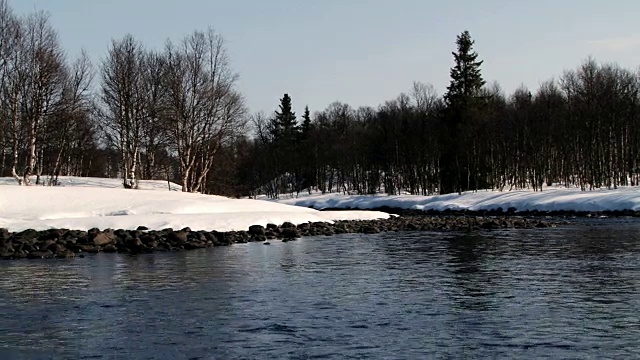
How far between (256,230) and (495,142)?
4363 cm

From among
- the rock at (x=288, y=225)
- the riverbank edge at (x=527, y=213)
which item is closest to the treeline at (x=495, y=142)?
the riverbank edge at (x=527, y=213)

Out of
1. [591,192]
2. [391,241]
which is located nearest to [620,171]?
[591,192]

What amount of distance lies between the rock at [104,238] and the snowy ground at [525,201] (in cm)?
3205

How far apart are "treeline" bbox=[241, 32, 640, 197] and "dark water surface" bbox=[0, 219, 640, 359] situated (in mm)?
41245

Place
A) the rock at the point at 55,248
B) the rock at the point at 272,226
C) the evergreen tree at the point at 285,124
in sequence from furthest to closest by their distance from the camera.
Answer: the evergreen tree at the point at 285,124 < the rock at the point at 272,226 < the rock at the point at 55,248

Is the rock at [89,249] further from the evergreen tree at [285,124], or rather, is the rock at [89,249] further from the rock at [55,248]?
the evergreen tree at [285,124]

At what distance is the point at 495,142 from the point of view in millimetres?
68312

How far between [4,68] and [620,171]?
51.9 metres

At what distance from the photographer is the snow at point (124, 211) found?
28.7m

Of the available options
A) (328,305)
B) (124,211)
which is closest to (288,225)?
(124,211)

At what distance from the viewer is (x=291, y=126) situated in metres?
108

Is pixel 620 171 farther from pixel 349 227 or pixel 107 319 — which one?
pixel 107 319

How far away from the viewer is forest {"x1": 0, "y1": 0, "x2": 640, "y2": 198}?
43.8 m

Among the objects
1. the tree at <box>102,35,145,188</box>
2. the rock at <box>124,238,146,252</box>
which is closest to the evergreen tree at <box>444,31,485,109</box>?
the tree at <box>102,35,145,188</box>
